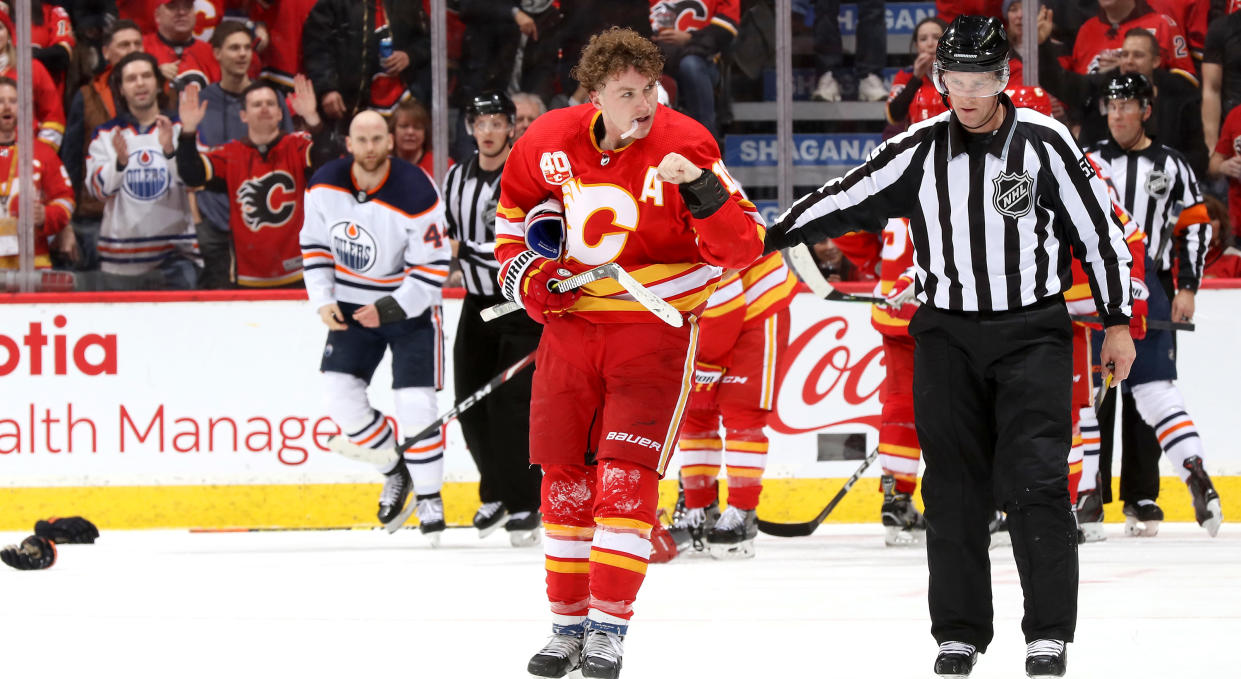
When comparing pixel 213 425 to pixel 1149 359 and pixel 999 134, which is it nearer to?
pixel 1149 359

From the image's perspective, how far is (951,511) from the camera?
9.15ft

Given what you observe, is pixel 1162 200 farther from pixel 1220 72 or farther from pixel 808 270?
pixel 808 270

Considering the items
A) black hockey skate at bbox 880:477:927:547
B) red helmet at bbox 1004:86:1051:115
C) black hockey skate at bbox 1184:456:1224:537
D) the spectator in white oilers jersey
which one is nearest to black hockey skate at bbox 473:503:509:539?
black hockey skate at bbox 880:477:927:547

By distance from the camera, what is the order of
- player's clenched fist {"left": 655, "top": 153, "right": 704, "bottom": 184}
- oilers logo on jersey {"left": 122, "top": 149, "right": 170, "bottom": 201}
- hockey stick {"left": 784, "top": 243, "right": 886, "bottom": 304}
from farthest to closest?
oilers logo on jersey {"left": 122, "top": 149, "right": 170, "bottom": 201}, hockey stick {"left": 784, "top": 243, "right": 886, "bottom": 304}, player's clenched fist {"left": 655, "top": 153, "right": 704, "bottom": 184}

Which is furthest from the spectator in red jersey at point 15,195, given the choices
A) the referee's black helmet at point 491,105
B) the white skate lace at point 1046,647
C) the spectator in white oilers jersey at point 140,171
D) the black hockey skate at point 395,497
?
the white skate lace at point 1046,647

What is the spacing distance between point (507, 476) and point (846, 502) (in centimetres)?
141

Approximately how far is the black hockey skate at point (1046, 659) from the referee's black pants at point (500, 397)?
2569 millimetres

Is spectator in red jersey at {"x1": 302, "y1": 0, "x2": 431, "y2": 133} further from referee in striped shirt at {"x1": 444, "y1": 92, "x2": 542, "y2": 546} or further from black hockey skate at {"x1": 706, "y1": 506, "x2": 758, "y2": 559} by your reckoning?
black hockey skate at {"x1": 706, "y1": 506, "x2": 758, "y2": 559}

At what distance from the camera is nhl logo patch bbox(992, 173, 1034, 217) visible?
8.84ft

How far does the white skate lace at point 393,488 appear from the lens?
17.1 ft

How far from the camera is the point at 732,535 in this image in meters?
4.65

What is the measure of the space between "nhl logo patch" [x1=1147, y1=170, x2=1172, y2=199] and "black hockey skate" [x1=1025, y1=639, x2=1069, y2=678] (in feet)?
9.35

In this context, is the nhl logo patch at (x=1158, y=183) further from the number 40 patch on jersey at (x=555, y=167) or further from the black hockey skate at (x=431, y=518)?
the number 40 patch on jersey at (x=555, y=167)

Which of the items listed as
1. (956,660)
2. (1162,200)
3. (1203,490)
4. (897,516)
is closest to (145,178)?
(897,516)
